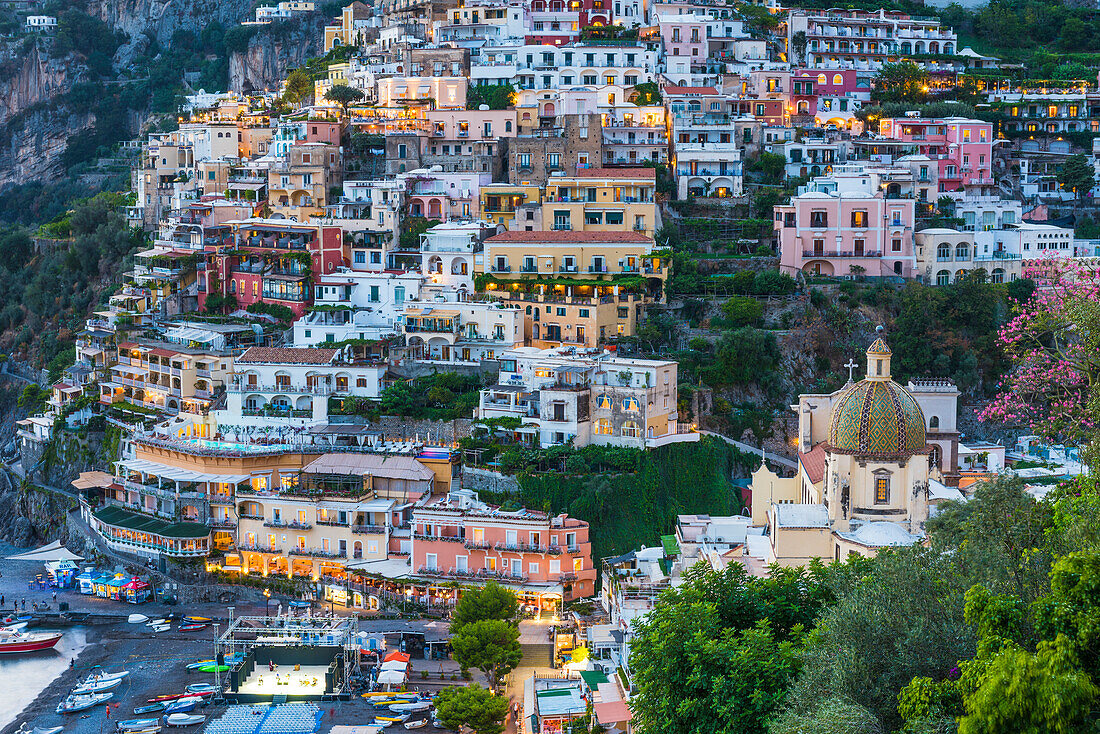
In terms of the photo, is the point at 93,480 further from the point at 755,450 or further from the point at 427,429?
the point at 755,450

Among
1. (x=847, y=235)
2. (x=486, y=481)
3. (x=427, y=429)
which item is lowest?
(x=486, y=481)

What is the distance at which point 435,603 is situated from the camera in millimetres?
52406

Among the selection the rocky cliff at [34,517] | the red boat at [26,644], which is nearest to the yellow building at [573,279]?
the rocky cliff at [34,517]

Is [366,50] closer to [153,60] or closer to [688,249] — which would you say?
[688,249]

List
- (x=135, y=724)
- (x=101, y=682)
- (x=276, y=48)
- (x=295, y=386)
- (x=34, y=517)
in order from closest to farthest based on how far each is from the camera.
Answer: (x=135, y=724) → (x=101, y=682) → (x=295, y=386) → (x=34, y=517) → (x=276, y=48)

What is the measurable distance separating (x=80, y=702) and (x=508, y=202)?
3336 cm

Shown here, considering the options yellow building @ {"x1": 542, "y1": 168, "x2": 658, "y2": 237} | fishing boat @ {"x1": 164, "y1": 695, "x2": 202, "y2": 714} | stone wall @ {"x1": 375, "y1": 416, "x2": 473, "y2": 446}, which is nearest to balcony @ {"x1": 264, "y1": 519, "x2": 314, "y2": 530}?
stone wall @ {"x1": 375, "y1": 416, "x2": 473, "y2": 446}

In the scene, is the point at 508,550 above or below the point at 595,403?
below

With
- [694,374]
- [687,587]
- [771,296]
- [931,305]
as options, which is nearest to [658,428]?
[694,374]

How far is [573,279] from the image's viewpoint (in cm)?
6456

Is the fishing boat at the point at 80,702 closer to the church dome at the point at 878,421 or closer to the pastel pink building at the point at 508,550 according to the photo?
the pastel pink building at the point at 508,550

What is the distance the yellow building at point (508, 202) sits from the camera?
227ft

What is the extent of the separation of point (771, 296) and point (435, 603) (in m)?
21.1

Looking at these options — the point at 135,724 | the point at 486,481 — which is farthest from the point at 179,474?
the point at 135,724
